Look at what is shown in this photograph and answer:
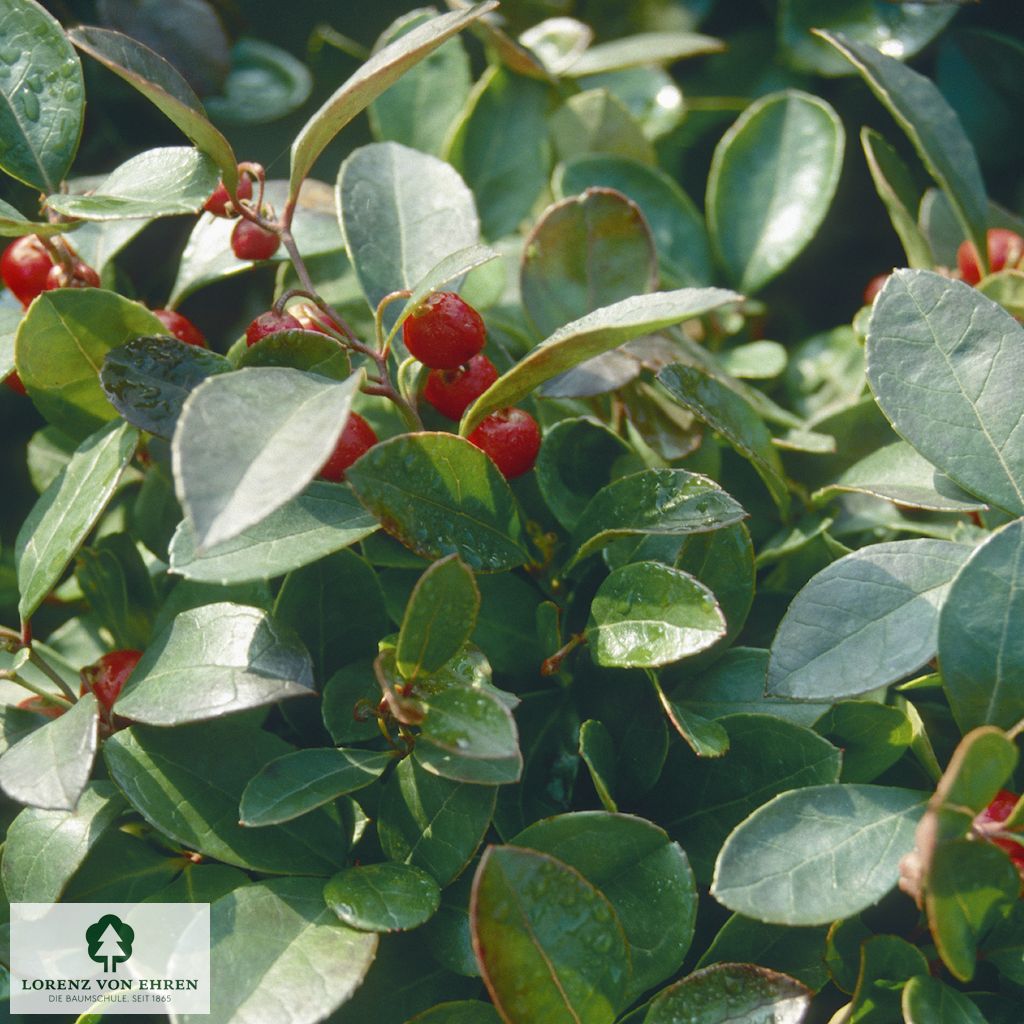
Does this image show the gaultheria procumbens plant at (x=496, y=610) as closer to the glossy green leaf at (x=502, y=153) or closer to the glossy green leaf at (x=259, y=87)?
the glossy green leaf at (x=502, y=153)

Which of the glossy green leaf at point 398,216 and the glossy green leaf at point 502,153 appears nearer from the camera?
the glossy green leaf at point 398,216

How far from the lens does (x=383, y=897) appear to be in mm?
792

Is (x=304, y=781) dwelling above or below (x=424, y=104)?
below

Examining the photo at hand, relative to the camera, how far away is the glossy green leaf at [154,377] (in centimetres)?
85

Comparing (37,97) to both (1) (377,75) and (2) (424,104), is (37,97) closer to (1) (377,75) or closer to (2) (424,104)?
(1) (377,75)

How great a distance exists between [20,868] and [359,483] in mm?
430

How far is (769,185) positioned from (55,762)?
42.1 inches

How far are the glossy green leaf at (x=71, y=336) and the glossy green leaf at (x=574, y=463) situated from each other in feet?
1.22

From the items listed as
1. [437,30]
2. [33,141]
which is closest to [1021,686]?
[437,30]

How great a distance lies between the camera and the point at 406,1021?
0.81m

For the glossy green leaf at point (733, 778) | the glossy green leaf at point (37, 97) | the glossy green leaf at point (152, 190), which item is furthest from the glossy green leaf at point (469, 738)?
the glossy green leaf at point (37, 97)

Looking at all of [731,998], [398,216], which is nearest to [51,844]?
[731,998]

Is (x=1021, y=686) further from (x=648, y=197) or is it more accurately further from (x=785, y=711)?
(x=648, y=197)

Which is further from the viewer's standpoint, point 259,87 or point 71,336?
point 259,87
